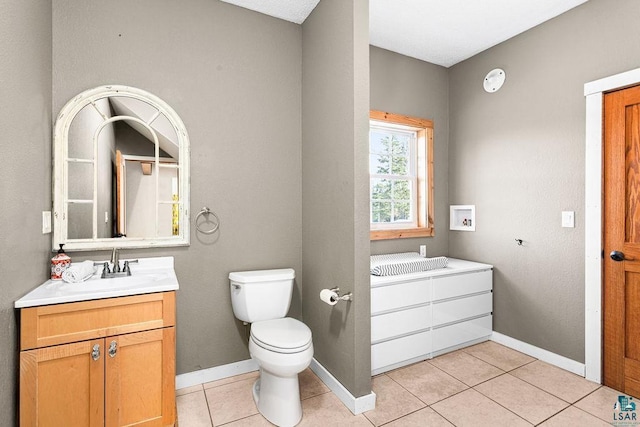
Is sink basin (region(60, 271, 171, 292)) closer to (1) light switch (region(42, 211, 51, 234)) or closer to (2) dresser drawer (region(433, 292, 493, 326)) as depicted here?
(1) light switch (region(42, 211, 51, 234))

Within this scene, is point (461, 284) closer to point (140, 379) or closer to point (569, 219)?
point (569, 219)

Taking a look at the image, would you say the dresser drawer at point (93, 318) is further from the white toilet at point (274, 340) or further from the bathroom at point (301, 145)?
the white toilet at point (274, 340)

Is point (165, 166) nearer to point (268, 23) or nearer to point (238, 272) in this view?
point (238, 272)

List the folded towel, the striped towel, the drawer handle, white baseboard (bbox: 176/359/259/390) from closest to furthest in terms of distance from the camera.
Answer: the drawer handle → the folded towel → white baseboard (bbox: 176/359/259/390) → the striped towel

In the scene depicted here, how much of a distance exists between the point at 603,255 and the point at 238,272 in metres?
2.59

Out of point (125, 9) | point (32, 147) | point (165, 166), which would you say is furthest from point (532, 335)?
point (125, 9)

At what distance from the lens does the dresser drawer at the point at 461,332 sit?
261 centimetres

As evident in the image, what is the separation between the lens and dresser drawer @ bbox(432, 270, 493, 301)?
2596mm

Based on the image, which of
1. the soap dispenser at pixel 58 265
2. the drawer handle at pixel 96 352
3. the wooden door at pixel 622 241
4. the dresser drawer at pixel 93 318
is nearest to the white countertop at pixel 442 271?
the wooden door at pixel 622 241

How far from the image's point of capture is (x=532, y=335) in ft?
8.73

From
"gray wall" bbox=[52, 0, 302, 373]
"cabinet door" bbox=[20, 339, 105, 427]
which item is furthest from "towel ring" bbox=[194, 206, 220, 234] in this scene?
"cabinet door" bbox=[20, 339, 105, 427]

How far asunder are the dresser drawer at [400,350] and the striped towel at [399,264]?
1.64ft

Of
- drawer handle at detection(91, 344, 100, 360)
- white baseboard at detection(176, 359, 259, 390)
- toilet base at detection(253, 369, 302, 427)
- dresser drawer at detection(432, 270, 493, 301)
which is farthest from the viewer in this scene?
dresser drawer at detection(432, 270, 493, 301)

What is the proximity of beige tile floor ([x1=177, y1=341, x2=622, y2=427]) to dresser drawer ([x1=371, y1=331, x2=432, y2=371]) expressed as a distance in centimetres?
10
